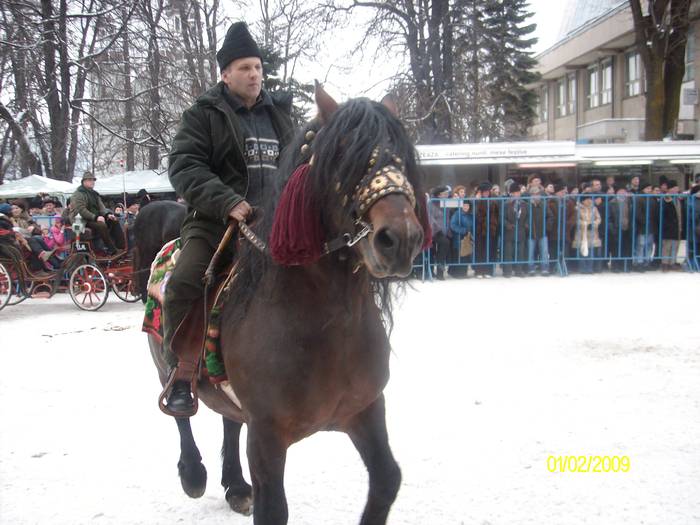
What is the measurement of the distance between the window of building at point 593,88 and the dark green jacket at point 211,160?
129 feet

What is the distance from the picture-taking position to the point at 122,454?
502 centimetres

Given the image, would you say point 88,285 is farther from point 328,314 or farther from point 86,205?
point 328,314

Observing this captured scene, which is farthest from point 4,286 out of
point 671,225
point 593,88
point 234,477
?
point 593,88

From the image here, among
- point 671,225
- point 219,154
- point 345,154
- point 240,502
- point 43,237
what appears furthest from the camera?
point 671,225

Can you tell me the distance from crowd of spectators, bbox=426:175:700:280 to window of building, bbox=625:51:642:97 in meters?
21.5

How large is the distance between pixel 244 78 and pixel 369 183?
143cm

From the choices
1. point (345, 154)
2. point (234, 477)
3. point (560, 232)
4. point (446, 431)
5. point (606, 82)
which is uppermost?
point (606, 82)

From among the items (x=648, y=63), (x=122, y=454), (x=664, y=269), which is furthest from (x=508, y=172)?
(x=122, y=454)

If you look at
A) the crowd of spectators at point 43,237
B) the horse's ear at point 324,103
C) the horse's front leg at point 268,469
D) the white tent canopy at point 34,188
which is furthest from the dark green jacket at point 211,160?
the white tent canopy at point 34,188

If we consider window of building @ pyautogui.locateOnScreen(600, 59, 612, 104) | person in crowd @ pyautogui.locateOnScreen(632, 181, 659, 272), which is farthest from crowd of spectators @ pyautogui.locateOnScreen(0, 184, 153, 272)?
window of building @ pyautogui.locateOnScreen(600, 59, 612, 104)

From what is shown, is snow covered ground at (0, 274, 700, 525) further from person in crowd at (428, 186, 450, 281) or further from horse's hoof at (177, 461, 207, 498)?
person in crowd at (428, 186, 450, 281)

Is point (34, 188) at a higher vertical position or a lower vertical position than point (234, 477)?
higher

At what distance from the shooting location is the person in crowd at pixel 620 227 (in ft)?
48.3

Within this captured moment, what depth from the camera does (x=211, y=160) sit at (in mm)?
3439
